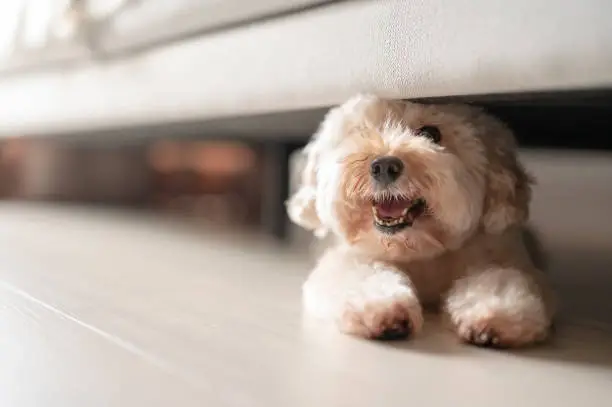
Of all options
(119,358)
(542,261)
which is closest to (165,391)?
(119,358)

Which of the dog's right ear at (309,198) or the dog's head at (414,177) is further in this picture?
the dog's right ear at (309,198)

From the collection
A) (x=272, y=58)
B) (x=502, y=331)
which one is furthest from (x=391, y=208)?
(x=272, y=58)

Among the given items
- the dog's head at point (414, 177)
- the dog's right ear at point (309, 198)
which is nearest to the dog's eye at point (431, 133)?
the dog's head at point (414, 177)

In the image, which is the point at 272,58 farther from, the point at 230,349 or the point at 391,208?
the point at 230,349

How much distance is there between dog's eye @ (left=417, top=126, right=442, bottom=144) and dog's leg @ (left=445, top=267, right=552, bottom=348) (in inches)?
7.1

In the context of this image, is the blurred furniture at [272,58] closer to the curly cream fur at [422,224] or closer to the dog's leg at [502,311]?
the curly cream fur at [422,224]

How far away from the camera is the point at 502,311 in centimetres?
87

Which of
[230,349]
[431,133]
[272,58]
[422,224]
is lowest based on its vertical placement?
[230,349]

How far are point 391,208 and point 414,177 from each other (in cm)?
6

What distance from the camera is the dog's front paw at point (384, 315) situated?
2.93 feet

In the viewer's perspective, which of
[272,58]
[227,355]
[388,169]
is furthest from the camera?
[272,58]

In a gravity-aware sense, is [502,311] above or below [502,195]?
below

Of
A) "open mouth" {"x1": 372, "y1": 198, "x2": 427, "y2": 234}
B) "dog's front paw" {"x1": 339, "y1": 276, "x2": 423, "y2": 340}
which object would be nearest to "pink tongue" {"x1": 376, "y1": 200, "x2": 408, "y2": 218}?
"open mouth" {"x1": 372, "y1": 198, "x2": 427, "y2": 234}

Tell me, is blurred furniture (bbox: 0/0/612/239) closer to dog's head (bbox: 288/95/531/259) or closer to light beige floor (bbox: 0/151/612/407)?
dog's head (bbox: 288/95/531/259)
